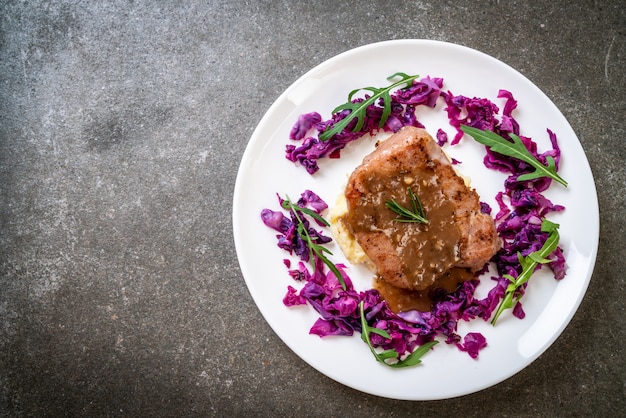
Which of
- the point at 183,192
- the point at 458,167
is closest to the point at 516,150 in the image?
the point at 458,167

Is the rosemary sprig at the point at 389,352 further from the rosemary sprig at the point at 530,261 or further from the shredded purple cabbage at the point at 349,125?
the shredded purple cabbage at the point at 349,125

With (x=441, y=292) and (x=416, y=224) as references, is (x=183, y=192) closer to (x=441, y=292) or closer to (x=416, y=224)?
(x=416, y=224)

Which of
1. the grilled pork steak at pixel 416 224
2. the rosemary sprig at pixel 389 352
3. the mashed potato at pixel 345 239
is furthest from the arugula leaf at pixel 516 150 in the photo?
the rosemary sprig at pixel 389 352

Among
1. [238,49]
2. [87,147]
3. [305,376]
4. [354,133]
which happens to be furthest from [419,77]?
[87,147]

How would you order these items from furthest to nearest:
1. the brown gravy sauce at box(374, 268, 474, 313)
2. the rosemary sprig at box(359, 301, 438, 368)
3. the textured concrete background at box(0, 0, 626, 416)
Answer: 1. the textured concrete background at box(0, 0, 626, 416)
2. the brown gravy sauce at box(374, 268, 474, 313)
3. the rosemary sprig at box(359, 301, 438, 368)

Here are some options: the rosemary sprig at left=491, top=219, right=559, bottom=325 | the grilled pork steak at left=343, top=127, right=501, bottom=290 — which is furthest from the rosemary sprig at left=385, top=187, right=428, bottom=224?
the rosemary sprig at left=491, top=219, right=559, bottom=325

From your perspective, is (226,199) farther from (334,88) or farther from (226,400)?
(226,400)

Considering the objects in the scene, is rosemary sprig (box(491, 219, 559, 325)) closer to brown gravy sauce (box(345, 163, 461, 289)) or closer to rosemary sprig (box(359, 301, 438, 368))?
brown gravy sauce (box(345, 163, 461, 289))
